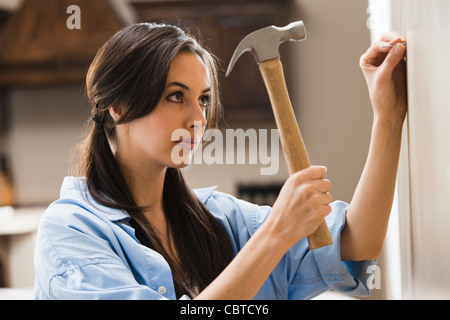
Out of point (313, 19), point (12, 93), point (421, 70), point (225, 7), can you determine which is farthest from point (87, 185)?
point (12, 93)

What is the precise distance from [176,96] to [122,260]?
229 millimetres

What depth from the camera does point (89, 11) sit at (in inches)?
88.0

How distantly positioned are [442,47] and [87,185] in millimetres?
504

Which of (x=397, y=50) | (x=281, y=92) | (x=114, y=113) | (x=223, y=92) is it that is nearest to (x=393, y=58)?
(x=397, y=50)

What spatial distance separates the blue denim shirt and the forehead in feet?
0.65

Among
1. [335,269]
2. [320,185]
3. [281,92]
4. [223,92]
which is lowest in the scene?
[335,269]

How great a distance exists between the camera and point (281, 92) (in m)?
0.57

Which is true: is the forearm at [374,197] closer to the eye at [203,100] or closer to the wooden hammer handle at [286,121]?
the wooden hammer handle at [286,121]

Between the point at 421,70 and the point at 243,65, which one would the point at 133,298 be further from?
the point at 243,65

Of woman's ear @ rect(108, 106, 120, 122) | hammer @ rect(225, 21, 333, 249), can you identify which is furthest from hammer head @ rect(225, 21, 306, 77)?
woman's ear @ rect(108, 106, 120, 122)

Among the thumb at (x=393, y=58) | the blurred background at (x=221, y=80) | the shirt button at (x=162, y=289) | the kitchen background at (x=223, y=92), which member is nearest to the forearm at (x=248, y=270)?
the shirt button at (x=162, y=289)

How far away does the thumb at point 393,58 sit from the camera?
0.60 m

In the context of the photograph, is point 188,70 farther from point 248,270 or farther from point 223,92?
point 223,92

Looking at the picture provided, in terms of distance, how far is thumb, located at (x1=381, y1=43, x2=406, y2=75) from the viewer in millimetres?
596
